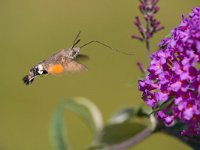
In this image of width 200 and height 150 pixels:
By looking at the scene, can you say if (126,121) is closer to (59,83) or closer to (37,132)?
(37,132)

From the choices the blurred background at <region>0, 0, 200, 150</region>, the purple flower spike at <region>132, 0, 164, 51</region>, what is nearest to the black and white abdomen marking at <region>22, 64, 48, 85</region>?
the purple flower spike at <region>132, 0, 164, 51</region>

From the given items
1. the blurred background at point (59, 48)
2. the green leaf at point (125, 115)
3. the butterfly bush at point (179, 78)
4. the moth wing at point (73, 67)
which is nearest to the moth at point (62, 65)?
the moth wing at point (73, 67)

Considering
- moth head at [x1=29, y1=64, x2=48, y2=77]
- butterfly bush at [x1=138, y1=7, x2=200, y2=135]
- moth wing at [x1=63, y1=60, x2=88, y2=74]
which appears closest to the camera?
butterfly bush at [x1=138, y1=7, x2=200, y2=135]

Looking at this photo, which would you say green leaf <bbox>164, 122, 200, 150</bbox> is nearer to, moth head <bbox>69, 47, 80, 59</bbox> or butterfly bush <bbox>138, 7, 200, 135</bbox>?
butterfly bush <bbox>138, 7, 200, 135</bbox>

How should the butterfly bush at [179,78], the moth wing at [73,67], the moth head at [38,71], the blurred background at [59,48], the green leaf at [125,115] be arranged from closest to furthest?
1. the butterfly bush at [179,78]
2. the moth wing at [73,67]
3. the moth head at [38,71]
4. the green leaf at [125,115]
5. the blurred background at [59,48]

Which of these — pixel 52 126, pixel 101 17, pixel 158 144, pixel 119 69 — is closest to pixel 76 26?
pixel 101 17

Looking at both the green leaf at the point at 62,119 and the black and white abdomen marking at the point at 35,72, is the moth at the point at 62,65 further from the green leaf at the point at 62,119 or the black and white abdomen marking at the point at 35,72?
the green leaf at the point at 62,119

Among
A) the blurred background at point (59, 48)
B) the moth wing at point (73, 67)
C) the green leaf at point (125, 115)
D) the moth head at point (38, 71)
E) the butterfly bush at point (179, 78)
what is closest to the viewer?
the butterfly bush at point (179, 78)
